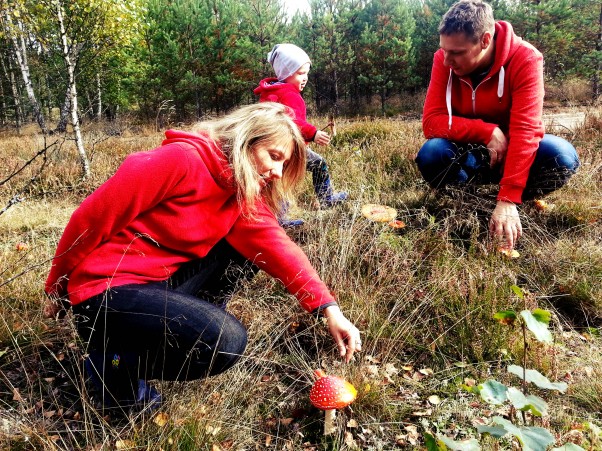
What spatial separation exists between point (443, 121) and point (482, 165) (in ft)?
1.37

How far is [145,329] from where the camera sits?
5.18 feet

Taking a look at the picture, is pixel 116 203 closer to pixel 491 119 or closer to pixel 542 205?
pixel 491 119

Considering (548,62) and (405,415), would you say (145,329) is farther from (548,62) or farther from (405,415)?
(548,62)

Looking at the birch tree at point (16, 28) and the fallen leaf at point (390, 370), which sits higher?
the birch tree at point (16, 28)

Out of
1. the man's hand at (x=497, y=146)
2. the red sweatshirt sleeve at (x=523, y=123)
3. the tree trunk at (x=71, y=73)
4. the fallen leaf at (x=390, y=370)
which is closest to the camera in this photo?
the fallen leaf at (x=390, y=370)

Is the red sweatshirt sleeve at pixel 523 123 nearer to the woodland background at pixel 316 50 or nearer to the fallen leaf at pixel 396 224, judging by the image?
the fallen leaf at pixel 396 224

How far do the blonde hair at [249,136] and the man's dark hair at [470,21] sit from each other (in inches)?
53.0

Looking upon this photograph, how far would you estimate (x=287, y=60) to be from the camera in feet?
12.8

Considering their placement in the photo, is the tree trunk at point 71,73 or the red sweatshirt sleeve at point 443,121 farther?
the tree trunk at point 71,73

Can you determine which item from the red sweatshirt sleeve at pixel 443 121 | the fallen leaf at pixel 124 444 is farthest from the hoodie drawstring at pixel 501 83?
the fallen leaf at pixel 124 444

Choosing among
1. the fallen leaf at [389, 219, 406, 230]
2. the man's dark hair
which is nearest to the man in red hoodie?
the man's dark hair

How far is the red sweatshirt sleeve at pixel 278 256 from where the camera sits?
175 centimetres

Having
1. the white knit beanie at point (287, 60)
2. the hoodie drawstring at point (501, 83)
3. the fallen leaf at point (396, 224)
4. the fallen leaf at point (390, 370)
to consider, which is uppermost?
the white knit beanie at point (287, 60)

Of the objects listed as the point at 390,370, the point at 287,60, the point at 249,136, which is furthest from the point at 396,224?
the point at 287,60
